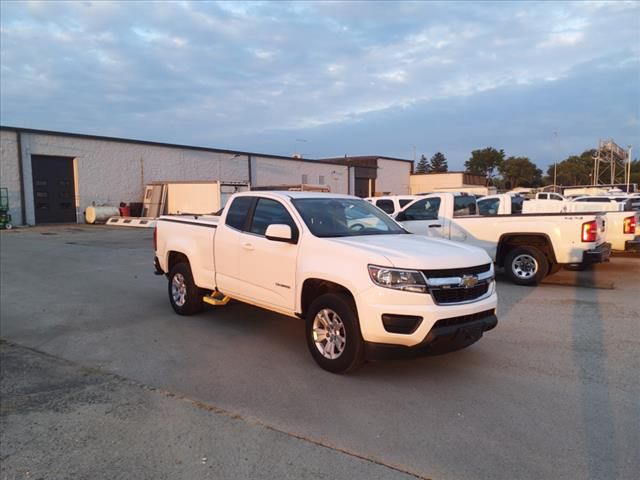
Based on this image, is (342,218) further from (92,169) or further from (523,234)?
(92,169)

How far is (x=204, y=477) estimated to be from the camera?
A: 10.4 ft

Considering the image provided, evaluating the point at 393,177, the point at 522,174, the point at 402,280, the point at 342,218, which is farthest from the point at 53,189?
the point at 522,174

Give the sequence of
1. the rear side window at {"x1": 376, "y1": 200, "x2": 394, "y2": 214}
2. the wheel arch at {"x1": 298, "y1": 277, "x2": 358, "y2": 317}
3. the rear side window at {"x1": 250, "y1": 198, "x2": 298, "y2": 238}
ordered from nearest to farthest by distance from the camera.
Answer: the wheel arch at {"x1": 298, "y1": 277, "x2": 358, "y2": 317}
the rear side window at {"x1": 250, "y1": 198, "x2": 298, "y2": 238}
the rear side window at {"x1": 376, "y1": 200, "x2": 394, "y2": 214}

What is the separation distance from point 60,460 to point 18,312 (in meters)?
5.30

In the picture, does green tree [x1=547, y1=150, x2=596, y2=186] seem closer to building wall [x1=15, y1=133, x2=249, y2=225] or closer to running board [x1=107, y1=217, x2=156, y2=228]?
building wall [x1=15, y1=133, x2=249, y2=225]

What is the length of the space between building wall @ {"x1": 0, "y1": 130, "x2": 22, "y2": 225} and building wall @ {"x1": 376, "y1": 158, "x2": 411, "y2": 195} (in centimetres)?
3475

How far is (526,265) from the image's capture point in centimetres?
981

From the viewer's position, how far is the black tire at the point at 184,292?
23.6 ft

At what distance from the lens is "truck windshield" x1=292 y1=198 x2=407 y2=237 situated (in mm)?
5520

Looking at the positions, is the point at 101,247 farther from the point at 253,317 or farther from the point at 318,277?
the point at 318,277

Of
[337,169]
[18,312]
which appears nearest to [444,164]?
[337,169]

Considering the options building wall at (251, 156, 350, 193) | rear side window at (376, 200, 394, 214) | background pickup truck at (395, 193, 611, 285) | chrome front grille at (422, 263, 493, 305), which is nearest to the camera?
chrome front grille at (422, 263, 493, 305)

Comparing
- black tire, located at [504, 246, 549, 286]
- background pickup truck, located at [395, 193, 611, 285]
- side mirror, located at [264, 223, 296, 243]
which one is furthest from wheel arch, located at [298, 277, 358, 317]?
black tire, located at [504, 246, 549, 286]

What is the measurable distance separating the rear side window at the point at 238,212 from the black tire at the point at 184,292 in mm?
1202
